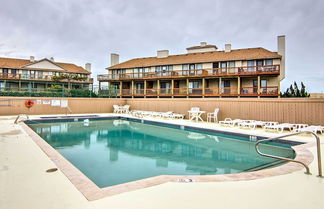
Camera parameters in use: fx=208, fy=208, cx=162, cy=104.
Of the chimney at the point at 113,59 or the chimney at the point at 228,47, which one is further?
the chimney at the point at 113,59

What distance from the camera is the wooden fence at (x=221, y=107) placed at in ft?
34.1

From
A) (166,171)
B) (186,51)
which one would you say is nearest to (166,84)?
(186,51)

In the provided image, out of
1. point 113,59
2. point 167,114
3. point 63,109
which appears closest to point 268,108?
point 167,114

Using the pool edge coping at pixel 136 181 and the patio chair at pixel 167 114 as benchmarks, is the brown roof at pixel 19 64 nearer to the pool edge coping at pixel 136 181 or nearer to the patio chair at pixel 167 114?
the patio chair at pixel 167 114

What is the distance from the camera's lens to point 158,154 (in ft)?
23.3

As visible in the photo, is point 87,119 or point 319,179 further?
point 87,119

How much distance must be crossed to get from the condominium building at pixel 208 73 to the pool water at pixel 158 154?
43.8ft

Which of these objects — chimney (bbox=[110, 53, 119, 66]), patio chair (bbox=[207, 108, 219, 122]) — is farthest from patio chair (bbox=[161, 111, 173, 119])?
chimney (bbox=[110, 53, 119, 66])

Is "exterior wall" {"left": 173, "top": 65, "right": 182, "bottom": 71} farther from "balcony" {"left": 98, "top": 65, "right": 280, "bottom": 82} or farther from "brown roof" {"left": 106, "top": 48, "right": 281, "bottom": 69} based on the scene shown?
"balcony" {"left": 98, "top": 65, "right": 280, "bottom": 82}

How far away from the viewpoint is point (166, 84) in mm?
28609

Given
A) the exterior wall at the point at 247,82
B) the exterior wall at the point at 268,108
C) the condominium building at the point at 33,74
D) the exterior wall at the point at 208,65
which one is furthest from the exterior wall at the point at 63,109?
the exterior wall at the point at 247,82

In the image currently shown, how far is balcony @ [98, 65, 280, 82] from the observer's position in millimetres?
21297

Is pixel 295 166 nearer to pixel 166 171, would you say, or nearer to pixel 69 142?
pixel 166 171

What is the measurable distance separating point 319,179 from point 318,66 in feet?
83.1
